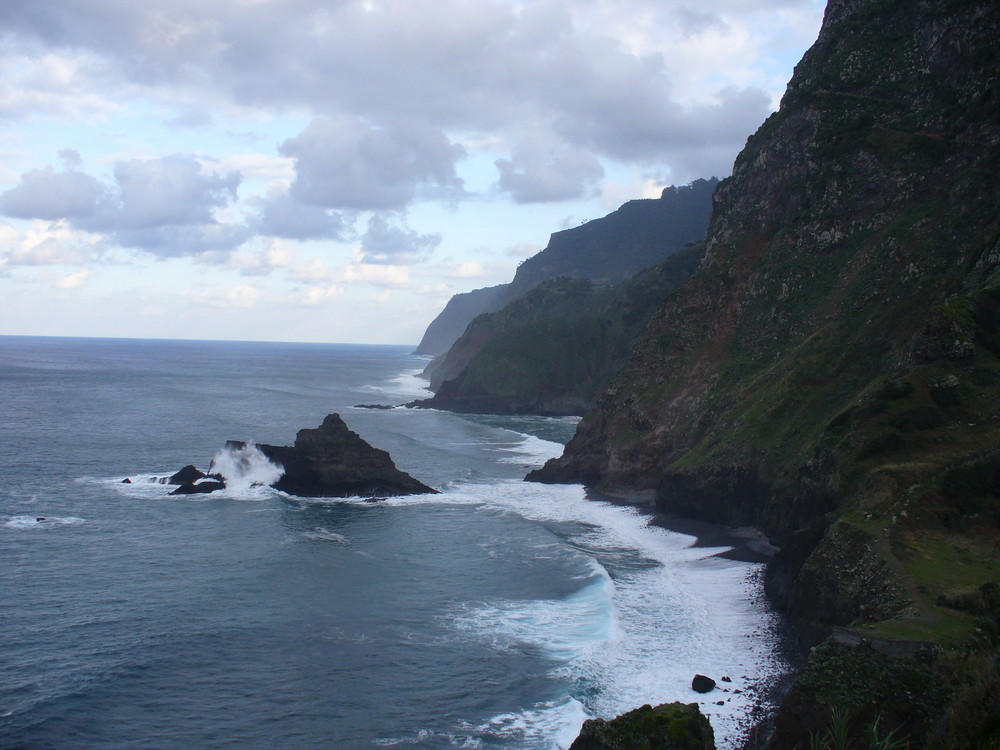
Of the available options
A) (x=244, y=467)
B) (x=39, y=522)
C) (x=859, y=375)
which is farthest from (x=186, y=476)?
(x=859, y=375)

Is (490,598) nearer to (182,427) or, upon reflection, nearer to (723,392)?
(723,392)

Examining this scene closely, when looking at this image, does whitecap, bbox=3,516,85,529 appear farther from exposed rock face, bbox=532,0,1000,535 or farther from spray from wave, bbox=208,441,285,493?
exposed rock face, bbox=532,0,1000,535

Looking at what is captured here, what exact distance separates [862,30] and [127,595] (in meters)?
76.3

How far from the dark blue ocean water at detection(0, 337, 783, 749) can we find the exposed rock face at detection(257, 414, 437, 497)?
197 cm

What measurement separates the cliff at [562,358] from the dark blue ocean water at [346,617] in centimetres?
5933

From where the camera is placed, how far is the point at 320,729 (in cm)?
2600

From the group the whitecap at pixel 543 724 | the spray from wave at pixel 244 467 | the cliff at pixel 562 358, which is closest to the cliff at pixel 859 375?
the whitecap at pixel 543 724

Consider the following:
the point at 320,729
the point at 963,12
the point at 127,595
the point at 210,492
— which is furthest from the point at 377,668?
the point at 963,12

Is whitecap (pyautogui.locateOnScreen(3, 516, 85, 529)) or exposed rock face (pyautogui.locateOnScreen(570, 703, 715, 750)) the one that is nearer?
exposed rock face (pyautogui.locateOnScreen(570, 703, 715, 750))

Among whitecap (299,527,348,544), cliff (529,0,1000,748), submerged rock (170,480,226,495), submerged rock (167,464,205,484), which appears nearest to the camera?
cliff (529,0,1000,748)

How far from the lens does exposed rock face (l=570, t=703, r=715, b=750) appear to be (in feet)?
71.5

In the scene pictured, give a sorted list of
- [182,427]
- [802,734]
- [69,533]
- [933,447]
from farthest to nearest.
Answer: [182,427], [69,533], [933,447], [802,734]

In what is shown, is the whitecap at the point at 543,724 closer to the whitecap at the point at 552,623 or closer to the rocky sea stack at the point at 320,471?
the whitecap at the point at 552,623

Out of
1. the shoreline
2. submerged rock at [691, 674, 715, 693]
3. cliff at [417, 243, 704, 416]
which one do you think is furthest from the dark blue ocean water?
cliff at [417, 243, 704, 416]
